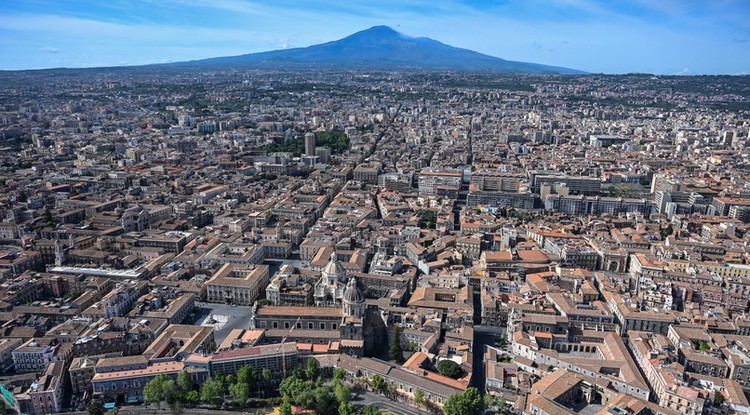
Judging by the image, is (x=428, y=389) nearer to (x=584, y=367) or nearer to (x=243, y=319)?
(x=584, y=367)


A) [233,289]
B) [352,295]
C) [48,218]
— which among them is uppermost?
[352,295]

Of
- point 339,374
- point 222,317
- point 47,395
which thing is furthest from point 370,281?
point 47,395

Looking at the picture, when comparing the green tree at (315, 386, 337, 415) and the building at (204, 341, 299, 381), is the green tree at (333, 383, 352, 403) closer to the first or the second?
the green tree at (315, 386, 337, 415)

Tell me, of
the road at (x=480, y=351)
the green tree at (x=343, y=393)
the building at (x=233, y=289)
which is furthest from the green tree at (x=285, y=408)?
the building at (x=233, y=289)

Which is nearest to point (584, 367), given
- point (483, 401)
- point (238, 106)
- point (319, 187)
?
point (483, 401)

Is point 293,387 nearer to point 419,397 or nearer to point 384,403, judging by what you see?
point 384,403

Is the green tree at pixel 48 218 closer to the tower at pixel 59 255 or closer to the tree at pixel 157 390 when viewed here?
the tower at pixel 59 255
